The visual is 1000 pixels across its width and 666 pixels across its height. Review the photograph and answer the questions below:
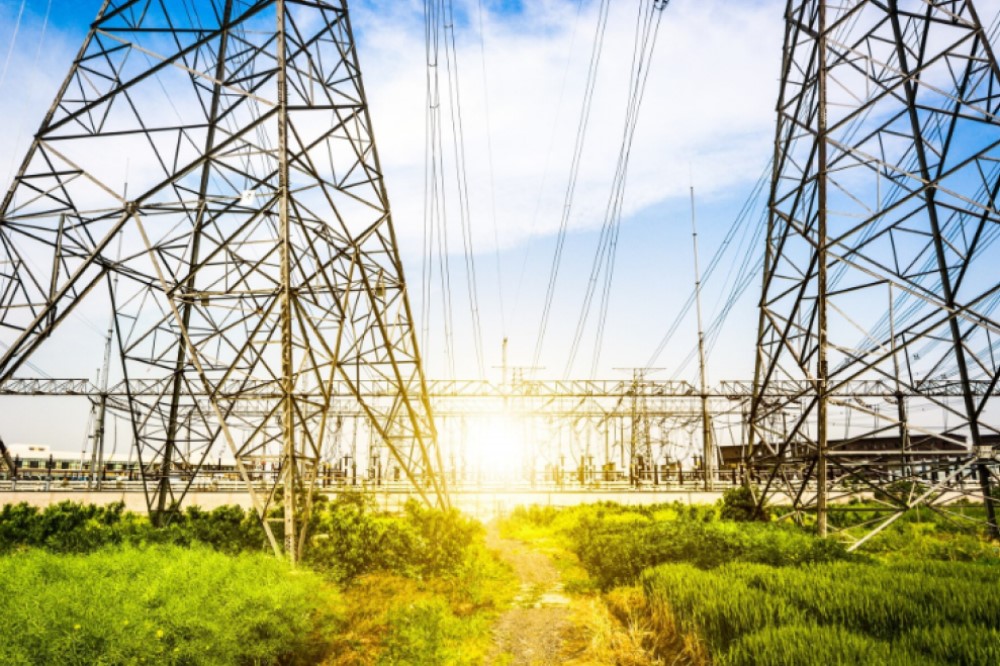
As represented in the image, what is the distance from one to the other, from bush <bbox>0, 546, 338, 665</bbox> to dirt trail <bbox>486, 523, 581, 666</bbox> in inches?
100

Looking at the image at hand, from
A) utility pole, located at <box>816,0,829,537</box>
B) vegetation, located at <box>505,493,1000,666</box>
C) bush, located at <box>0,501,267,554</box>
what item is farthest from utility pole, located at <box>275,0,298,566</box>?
utility pole, located at <box>816,0,829,537</box>

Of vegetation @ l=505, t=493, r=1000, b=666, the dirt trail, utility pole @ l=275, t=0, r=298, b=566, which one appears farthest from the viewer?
utility pole @ l=275, t=0, r=298, b=566

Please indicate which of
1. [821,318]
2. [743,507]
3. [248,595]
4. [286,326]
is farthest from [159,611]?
[743,507]

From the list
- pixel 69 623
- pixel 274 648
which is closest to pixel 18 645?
pixel 69 623

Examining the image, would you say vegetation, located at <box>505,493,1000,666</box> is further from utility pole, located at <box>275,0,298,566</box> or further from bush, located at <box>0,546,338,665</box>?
utility pole, located at <box>275,0,298,566</box>

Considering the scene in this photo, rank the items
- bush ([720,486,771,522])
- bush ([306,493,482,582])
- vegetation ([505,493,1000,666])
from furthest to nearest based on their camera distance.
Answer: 1. bush ([720,486,771,522])
2. bush ([306,493,482,582])
3. vegetation ([505,493,1000,666])

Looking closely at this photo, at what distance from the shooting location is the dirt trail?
26.5 ft

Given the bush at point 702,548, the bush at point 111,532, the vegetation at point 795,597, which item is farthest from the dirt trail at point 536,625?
the bush at point 111,532

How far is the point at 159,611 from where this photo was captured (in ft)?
17.4

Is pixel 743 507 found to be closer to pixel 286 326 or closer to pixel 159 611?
pixel 286 326

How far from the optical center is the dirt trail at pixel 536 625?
26.5ft

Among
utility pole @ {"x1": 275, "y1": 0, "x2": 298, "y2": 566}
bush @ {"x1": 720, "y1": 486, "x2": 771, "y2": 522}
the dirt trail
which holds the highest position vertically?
utility pole @ {"x1": 275, "y1": 0, "x2": 298, "y2": 566}

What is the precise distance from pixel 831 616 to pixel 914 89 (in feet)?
38.7

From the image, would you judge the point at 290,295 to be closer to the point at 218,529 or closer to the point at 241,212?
the point at 241,212
